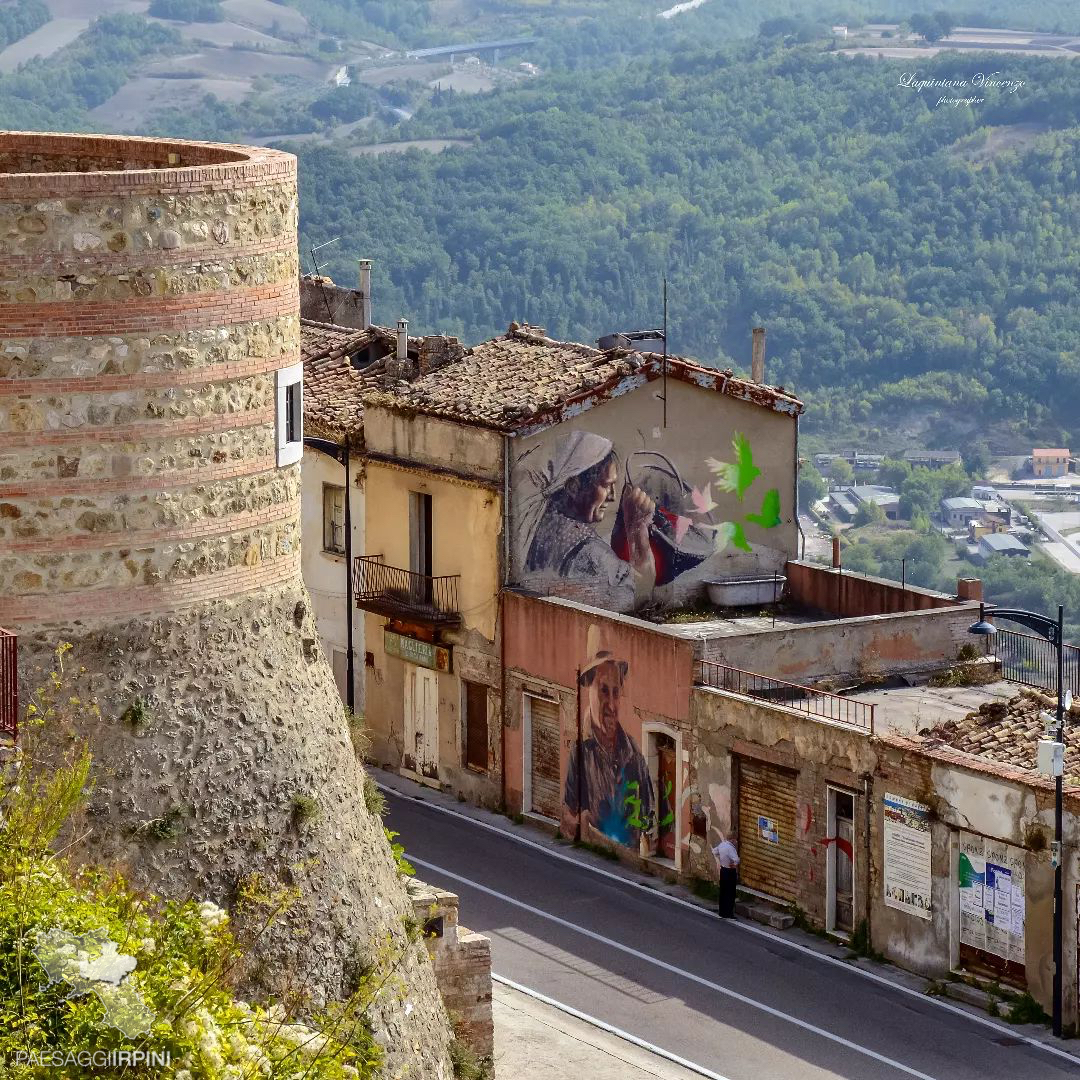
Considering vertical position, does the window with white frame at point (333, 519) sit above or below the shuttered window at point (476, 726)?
above

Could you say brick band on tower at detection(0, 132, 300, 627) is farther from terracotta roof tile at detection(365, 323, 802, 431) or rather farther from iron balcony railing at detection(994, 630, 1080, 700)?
terracotta roof tile at detection(365, 323, 802, 431)

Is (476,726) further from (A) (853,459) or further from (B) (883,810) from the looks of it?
(A) (853,459)

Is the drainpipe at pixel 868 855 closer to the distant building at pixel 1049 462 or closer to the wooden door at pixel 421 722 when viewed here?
the wooden door at pixel 421 722

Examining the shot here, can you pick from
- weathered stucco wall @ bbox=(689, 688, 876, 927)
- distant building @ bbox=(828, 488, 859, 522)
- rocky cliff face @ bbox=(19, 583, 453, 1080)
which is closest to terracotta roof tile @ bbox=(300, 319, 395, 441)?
weathered stucco wall @ bbox=(689, 688, 876, 927)

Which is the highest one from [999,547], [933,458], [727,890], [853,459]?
[727,890]

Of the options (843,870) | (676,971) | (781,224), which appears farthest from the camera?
(781,224)

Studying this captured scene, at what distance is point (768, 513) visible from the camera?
44406mm

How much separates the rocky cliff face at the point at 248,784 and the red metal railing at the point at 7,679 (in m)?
0.21

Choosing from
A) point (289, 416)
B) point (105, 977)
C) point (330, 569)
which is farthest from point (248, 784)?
point (330, 569)

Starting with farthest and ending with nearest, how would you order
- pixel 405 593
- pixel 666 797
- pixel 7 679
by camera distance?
pixel 405 593, pixel 666 797, pixel 7 679

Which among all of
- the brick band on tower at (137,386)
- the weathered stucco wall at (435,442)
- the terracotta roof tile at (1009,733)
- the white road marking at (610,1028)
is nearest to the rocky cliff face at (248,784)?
the brick band on tower at (137,386)

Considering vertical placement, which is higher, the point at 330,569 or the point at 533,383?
the point at 533,383

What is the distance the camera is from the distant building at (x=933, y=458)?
A: 9962 centimetres

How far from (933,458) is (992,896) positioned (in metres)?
68.6
